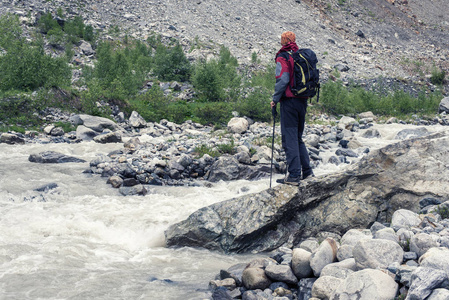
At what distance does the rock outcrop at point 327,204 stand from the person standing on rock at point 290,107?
0.41 m

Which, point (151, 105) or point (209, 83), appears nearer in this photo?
point (151, 105)

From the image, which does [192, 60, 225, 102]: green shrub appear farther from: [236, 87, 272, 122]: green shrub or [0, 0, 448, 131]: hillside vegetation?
[236, 87, 272, 122]: green shrub

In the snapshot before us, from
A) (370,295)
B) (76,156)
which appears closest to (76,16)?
(76,156)

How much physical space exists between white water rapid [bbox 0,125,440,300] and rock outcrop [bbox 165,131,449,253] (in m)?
0.33

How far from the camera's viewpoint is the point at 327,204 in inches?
269

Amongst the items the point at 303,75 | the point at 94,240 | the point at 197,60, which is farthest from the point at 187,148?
the point at 197,60

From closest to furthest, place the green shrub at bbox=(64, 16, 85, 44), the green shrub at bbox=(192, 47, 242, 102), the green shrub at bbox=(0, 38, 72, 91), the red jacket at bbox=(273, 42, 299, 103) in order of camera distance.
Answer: the red jacket at bbox=(273, 42, 299, 103) → the green shrub at bbox=(0, 38, 72, 91) → the green shrub at bbox=(192, 47, 242, 102) → the green shrub at bbox=(64, 16, 85, 44)

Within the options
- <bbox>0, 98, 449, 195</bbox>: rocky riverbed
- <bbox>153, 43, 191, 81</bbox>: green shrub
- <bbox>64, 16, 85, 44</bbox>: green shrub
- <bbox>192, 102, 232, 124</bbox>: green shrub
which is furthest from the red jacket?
<bbox>64, 16, 85, 44</bbox>: green shrub

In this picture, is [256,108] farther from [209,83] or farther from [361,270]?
[361,270]

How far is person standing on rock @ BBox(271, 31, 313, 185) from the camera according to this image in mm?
6223

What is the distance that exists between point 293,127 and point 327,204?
4.72 ft

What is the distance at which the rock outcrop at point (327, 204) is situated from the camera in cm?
649

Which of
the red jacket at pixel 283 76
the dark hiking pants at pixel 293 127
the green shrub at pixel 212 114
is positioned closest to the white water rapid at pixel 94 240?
the dark hiking pants at pixel 293 127

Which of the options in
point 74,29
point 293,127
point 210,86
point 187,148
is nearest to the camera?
point 293,127
